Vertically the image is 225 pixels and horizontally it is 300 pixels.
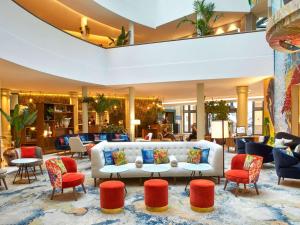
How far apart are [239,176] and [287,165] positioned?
1531mm

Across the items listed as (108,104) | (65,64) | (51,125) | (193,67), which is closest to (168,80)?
(193,67)

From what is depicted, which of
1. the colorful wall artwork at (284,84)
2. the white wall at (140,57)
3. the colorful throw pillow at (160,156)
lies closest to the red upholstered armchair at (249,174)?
the colorful throw pillow at (160,156)

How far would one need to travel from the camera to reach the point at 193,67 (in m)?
9.84

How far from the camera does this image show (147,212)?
13.9ft

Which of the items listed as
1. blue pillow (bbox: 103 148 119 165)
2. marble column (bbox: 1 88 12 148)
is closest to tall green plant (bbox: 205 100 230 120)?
blue pillow (bbox: 103 148 119 165)

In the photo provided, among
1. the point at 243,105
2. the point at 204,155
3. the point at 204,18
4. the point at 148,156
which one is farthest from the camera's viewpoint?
the point at 243,105

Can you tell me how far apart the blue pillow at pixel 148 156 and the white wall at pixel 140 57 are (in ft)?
13.3

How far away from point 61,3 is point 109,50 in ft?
9.49

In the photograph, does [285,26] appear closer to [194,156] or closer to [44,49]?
[194,156]

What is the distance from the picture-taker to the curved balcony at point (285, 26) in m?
2.90

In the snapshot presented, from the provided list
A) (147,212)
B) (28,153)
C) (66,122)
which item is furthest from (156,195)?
(66,122)

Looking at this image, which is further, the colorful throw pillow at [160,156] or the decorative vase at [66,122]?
the decorative vase at [66,122]

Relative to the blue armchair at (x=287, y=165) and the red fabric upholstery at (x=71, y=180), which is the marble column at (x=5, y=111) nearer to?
the red fabric upholstery at (x=71, y=180)

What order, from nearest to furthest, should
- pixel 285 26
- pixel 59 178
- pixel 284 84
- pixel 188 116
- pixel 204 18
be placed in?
pixel 285 26
pixel 59 178
pixel 284 84
pixel 204 18
pixel 188 116
